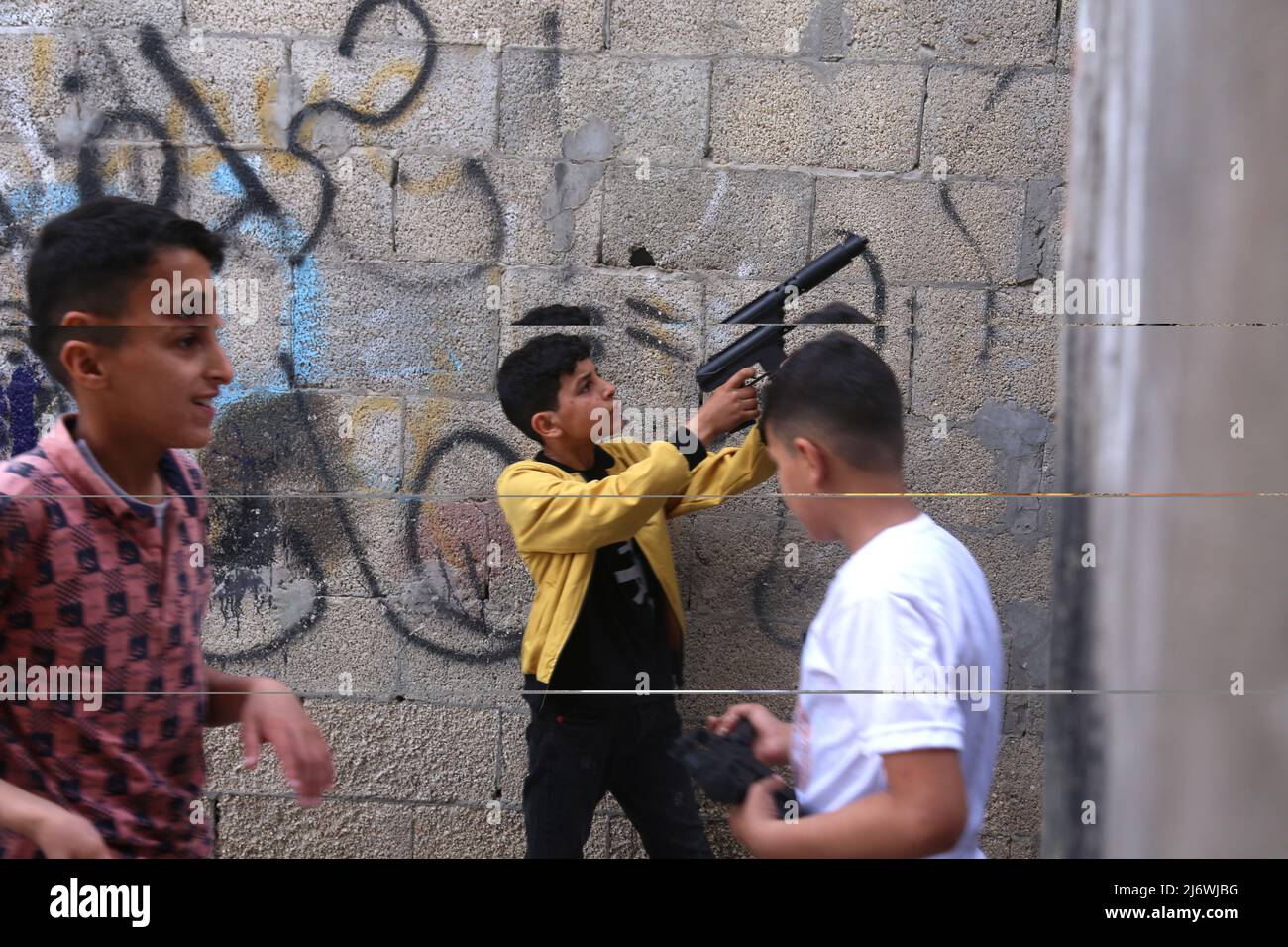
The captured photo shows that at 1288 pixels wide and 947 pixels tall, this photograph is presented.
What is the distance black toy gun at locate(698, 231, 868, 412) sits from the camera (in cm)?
211

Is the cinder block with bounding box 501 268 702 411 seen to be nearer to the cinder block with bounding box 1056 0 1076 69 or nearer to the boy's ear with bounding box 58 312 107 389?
the boy's ear with bounding box 58 312 107 389

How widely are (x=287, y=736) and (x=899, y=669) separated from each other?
1.19 m

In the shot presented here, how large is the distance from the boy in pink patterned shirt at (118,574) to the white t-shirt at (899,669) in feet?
3.26

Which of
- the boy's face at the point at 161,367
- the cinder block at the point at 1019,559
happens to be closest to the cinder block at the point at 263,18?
the boy's face at the point at 161,367

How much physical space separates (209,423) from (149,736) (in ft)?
1.95

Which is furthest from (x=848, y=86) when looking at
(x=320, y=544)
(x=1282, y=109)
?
(x=320, y=544)

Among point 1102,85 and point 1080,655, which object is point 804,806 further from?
point 1102,85

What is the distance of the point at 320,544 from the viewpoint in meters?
2.18

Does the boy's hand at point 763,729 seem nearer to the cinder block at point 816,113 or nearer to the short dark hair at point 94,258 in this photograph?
the cinder block at point 816,113

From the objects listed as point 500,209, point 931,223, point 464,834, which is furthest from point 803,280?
point 464,834

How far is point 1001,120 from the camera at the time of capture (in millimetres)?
2277

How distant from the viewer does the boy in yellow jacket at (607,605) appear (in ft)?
6.81

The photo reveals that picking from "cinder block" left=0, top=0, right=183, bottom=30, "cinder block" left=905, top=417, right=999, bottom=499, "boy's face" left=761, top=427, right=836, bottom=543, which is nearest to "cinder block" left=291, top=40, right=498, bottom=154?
"cinder block" left=0, top=0, right=183, bottom=30

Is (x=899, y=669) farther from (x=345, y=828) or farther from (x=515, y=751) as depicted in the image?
(x=345, y=828)
